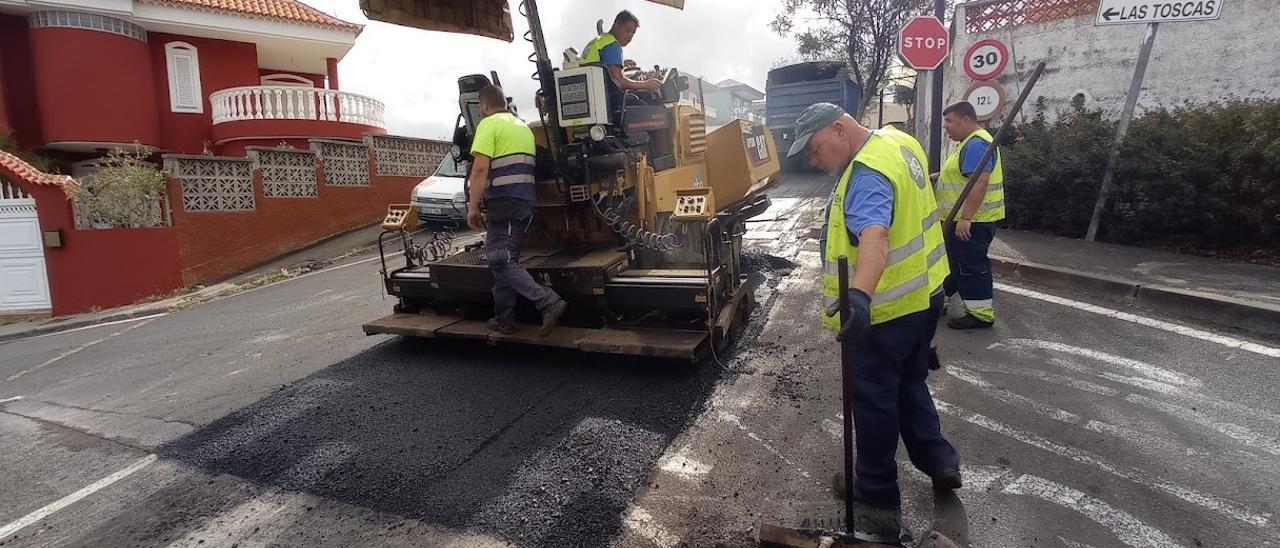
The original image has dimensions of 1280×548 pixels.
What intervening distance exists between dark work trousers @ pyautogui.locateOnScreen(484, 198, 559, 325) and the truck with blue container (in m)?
13.5

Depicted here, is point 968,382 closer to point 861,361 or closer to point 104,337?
point 861,361

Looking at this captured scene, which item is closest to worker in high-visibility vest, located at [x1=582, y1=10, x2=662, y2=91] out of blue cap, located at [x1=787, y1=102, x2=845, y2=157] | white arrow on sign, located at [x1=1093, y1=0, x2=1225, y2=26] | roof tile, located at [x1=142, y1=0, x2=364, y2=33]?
blue cap, located at [x1=787, y1=102, x2=845, y2=157]

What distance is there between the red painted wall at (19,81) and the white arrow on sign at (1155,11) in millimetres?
17397

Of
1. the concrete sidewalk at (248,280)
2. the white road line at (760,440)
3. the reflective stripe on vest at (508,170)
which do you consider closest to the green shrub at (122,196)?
the concrete sidewalk at (248,280)

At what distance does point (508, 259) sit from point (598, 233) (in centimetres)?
100

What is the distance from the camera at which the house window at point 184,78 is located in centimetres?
1382

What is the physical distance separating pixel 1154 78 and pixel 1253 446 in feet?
28.9

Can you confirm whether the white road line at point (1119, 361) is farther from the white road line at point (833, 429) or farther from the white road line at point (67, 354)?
the white road line at point (67, 354)

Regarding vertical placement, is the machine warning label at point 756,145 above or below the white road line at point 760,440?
above

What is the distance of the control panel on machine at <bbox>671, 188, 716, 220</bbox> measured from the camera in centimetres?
434

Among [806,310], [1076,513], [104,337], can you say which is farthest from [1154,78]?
[104,337]

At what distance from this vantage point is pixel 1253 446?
310cm

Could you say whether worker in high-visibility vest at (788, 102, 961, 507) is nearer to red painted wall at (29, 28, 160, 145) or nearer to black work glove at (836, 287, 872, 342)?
black work glove at (836, 287, 872, 342)

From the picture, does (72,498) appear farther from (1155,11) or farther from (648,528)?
A: (1155,11)
